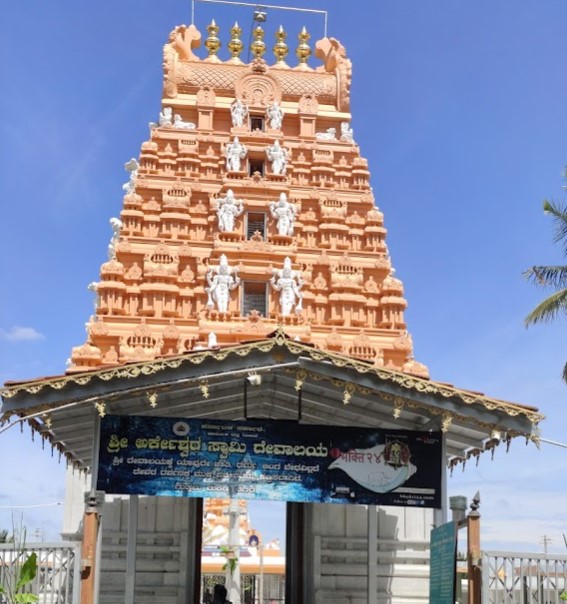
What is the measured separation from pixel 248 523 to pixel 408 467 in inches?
1346

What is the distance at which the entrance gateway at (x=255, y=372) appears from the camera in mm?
11906

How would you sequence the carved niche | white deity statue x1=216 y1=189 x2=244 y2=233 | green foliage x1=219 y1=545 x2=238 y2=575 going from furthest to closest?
green foliage x1=219 y1=545 x2=238 y2=575, the carved niche, white deity statue x1=216 y1=189 x2=244 y2=233

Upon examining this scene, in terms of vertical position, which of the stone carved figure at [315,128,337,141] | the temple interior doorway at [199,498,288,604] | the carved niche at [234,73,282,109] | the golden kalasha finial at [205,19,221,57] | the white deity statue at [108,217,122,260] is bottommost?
the temple interior doorway at [199,498,288,604]

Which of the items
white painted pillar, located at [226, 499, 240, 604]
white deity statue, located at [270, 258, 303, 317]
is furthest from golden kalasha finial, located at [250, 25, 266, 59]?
white painted pillar, located at [226, 499, 240, 604]

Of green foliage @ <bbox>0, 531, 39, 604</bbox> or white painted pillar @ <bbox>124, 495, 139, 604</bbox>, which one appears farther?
white painted pillar @ <bbox>124, 495, 139, 604</bbox>

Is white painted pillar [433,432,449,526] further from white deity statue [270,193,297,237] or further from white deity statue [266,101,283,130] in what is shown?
white deity statue [266,101,283,130]

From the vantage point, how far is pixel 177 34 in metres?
30.5

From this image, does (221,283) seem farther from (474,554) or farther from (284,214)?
(474,554)

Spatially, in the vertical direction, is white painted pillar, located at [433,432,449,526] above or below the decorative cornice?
below

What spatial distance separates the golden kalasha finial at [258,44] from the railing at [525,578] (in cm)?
2282

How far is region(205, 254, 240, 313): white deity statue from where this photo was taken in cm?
2411

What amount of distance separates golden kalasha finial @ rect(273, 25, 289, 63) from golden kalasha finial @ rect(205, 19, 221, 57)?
6.79ft

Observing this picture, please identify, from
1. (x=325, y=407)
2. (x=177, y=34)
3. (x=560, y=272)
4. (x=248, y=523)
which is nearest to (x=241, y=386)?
(x=325, y=407)

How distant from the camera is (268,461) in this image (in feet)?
41.0
